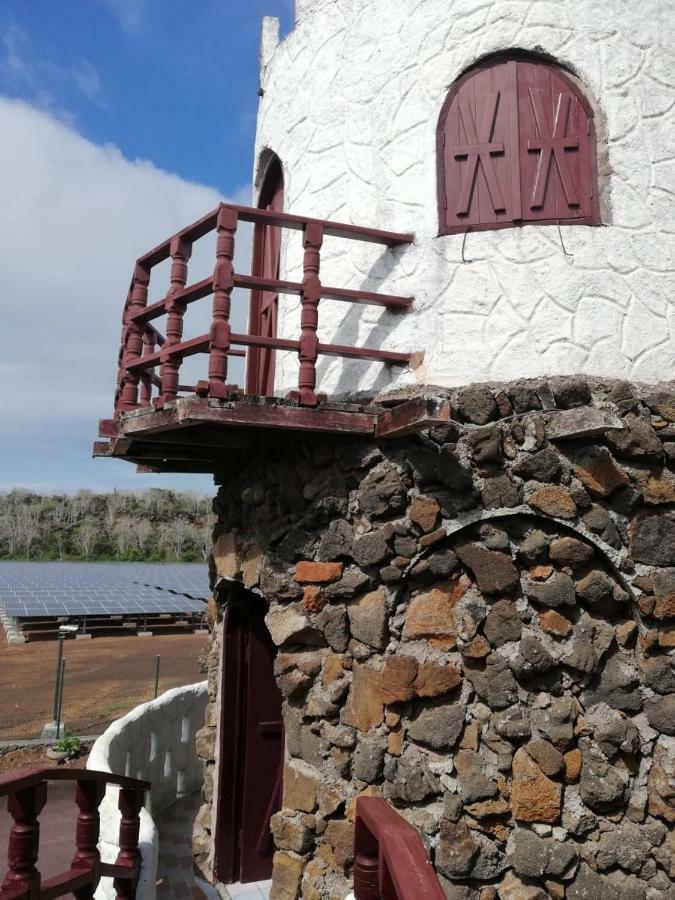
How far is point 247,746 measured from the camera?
5.89m

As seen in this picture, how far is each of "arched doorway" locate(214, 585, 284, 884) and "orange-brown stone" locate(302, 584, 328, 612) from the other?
1.69 metres

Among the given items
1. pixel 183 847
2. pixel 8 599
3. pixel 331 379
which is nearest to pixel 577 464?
pixel 331 379

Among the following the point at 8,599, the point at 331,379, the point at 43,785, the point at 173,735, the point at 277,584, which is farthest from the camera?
the point at 8,599

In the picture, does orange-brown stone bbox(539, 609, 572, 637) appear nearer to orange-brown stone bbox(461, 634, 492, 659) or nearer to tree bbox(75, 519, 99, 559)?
orange-brown stone bbox(461, 634, 492, 659)

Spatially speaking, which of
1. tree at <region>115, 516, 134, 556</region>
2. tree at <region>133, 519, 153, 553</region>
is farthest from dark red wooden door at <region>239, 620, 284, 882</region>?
tree at <region>133, 519, 153, 553</region>

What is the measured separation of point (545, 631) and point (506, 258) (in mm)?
2201

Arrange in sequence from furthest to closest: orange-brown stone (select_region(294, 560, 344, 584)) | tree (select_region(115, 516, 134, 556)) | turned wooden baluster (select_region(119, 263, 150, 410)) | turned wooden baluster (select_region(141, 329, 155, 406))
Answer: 1. tree (select_region(115, 516, 134, 556))
2. turned wooden baluster (select_region(141, 329, 155, 406))
3. turned wooden baluster (select_region(119, 263, 150, 410))
4. orange-brown stone (select_region(294, 560, 344, 584))

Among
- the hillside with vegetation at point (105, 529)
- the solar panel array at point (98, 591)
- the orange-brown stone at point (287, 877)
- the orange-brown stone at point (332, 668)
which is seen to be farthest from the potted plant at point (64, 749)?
the hillside with vegetation at point (105, 529)

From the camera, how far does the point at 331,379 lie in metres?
4.74

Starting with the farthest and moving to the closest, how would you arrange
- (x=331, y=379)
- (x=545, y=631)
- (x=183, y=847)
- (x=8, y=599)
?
1. (x=8, y=599)
2. (x=183, y=847)
3. (x=331, y=379)
4. (x=545, y=631)

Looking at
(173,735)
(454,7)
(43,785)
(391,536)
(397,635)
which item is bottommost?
(173,735)

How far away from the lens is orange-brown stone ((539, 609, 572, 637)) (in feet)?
12.5

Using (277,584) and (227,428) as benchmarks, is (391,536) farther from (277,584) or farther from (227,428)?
(227,428)

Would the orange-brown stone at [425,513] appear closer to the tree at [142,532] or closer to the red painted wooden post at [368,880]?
the red painted wooden post at [368,880]
